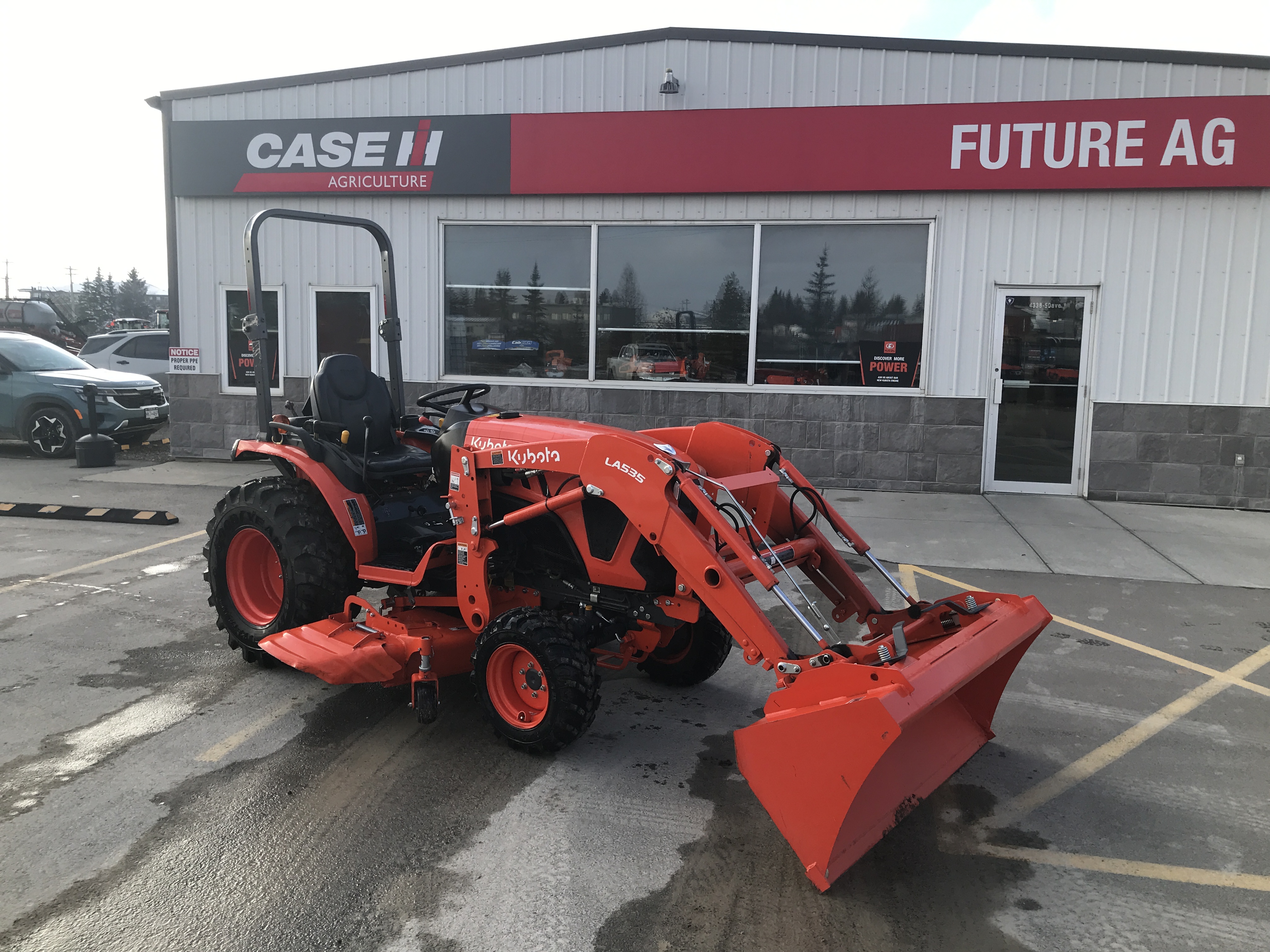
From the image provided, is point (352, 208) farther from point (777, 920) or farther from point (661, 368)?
point (777, 920)

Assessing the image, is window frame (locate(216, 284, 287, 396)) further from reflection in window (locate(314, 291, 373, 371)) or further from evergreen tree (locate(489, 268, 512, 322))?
evergreen tree (locate(489, 268, 512, 322))

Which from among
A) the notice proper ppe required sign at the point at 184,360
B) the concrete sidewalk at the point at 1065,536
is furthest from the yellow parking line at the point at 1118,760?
the notice proper ppe required sign at the point at 184,360

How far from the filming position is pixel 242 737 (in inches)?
164

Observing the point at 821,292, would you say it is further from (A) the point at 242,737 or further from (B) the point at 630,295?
(A) the point at 242,737

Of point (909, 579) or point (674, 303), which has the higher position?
point (674, 303)

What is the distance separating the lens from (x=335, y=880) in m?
3.07

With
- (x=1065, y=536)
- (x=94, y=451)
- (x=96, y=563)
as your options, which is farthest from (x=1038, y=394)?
(x=94, y=451)

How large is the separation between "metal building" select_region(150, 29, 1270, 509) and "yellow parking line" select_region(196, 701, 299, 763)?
6.80 meters

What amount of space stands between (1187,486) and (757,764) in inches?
350

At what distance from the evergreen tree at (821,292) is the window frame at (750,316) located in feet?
1.43

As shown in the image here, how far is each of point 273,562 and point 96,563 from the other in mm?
2925

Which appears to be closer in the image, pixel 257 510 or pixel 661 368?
pixel 257 510

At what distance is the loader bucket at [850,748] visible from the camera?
2.86m

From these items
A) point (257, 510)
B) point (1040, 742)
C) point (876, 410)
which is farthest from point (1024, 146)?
point (257, 510)
